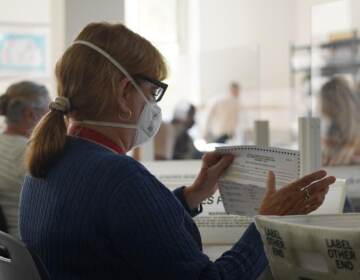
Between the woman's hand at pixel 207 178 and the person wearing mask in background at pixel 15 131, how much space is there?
2.96 feet

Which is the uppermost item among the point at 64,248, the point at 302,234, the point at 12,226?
the point at 302,234

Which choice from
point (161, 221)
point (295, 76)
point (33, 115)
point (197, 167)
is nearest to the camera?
point (161, 221)

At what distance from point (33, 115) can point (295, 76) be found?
3.38 meters

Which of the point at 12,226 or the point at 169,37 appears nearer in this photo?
the point at 12,226

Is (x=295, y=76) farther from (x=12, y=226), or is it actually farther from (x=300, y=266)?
(x=300, y=266)

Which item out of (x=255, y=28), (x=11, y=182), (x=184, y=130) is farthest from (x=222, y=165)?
(x=255, y=28)

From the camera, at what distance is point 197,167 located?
1632 mm

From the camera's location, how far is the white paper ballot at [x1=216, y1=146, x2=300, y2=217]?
3.63ft

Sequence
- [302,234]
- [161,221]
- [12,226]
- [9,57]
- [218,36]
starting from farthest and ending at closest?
[218,36], [9,57], [12,226], [161,221], [302,234]

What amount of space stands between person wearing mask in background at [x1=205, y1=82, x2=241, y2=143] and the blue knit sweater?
11.5 ft

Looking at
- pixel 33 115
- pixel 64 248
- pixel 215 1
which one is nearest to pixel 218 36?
pixel 215 1

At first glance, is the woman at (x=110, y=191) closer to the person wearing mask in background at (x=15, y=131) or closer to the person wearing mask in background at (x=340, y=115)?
the person wearing mask in background at (x=15, y=131)

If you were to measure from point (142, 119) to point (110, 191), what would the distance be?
0.90ft

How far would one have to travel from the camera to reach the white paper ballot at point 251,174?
111 cm
